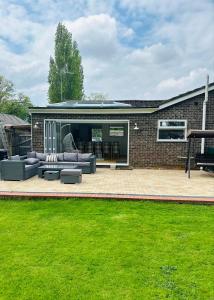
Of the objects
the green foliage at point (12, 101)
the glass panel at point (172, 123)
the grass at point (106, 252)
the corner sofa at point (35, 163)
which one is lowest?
the grass at point (106, 252)

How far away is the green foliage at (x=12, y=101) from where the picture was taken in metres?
42.5

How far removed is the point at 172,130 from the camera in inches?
530

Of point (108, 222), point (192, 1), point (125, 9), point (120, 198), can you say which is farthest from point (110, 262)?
point (125, 9)

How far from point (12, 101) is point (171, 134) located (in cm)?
3644

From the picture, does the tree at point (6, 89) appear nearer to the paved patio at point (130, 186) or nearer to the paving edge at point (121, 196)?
the paved patio at point (130, 186)

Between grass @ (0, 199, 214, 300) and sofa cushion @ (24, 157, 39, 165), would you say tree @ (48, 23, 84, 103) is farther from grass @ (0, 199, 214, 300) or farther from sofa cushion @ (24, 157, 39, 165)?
grass @ (0, 199, 214, 300)

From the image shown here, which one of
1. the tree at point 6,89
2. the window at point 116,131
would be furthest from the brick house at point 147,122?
the tree at point 6,89

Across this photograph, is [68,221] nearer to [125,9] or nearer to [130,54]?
[125,9]

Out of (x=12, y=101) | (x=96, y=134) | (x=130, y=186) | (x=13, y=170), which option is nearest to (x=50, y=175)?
(x=13, y=170)

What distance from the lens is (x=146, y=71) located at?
2431 centimetres

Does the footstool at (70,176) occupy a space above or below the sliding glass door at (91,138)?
below

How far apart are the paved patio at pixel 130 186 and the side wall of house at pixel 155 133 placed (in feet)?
6.84

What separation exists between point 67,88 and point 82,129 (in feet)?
66.6

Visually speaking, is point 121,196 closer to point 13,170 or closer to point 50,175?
point 50,175
